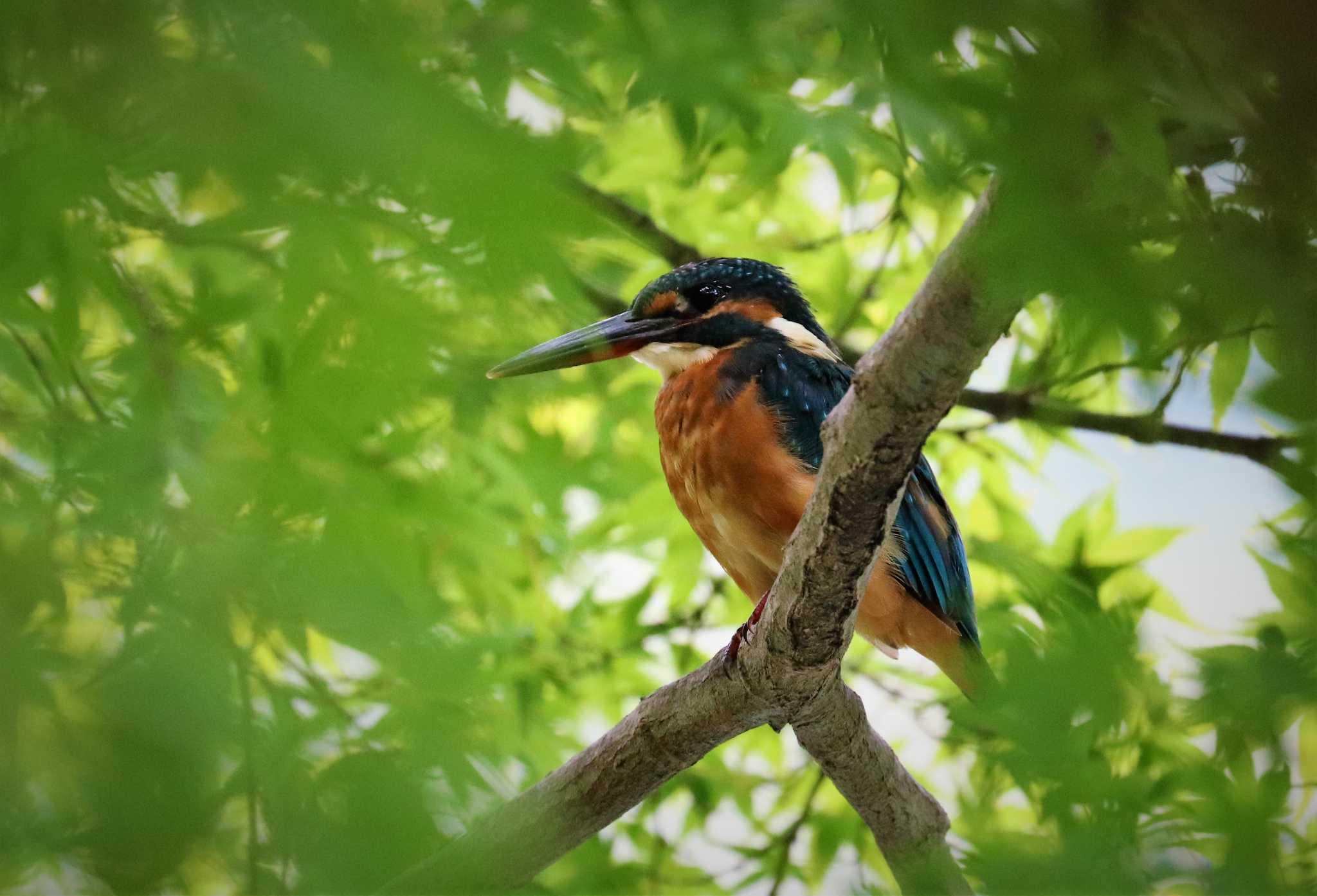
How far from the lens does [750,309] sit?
8.46ft

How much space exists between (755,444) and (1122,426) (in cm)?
125

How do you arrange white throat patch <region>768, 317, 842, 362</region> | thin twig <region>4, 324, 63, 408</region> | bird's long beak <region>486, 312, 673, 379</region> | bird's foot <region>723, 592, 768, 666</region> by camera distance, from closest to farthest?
thin twig <region>4, 324, 63, 408</region> < bird's foot <region>723, 592, 768, 666</region> < bird's long beak <region>486, 312, 673, 379</region> < white throat patch <region>768, 317, 842, 362</region>

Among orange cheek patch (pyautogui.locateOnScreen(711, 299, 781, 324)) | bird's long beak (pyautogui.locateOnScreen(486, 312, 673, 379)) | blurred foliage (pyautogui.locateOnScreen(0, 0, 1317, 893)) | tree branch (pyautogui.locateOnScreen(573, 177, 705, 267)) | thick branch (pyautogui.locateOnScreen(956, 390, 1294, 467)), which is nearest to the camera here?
blurred foliage (pyautogui.locateOnScreen(0, 0, 1317, 893))

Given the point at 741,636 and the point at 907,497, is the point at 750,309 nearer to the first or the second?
the point at 907,497

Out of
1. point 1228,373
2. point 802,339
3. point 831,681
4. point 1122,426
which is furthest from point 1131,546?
point 1228,373

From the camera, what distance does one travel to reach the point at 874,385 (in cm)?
130

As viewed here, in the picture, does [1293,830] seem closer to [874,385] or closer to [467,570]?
[874,385]

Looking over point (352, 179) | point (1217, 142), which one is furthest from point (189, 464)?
point (1217, 142)

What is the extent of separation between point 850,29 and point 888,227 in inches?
97.0

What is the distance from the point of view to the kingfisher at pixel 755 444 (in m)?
2.23

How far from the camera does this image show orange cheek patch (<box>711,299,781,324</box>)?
256 centimetres

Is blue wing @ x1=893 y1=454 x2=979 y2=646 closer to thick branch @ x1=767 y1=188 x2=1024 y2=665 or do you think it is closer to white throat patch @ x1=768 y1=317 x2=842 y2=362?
white throat patch @ x1=768 y1=317 x2=842 y2=362

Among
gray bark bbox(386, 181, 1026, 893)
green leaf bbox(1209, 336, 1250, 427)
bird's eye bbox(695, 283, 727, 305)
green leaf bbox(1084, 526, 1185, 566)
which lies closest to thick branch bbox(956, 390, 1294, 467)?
green leaf bbox(1084, 526, 1185, 566)

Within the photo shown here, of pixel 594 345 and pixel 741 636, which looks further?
pixel 594 345
